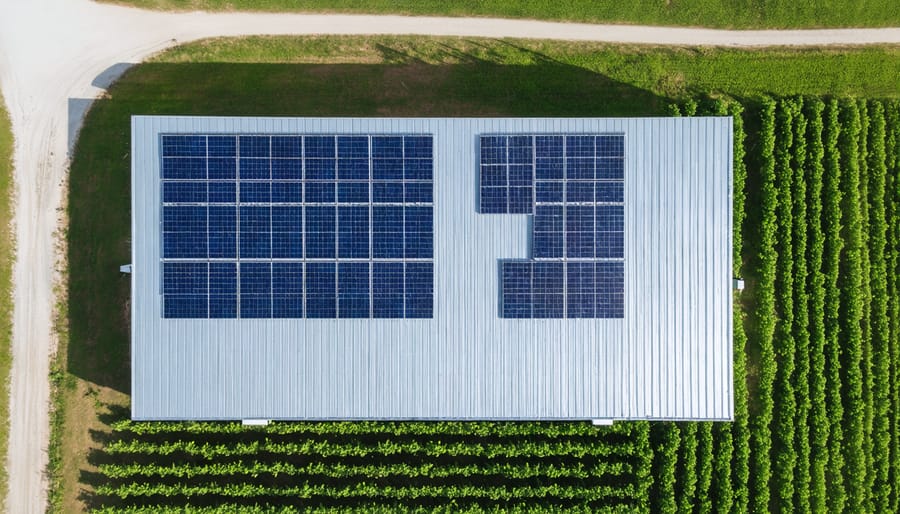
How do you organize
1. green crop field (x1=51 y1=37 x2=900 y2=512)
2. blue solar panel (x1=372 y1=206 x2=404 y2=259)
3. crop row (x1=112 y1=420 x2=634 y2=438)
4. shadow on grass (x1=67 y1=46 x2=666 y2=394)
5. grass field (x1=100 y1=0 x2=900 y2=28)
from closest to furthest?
blue solar panel (x1=372 y1=206 x2=404 y2=259)
crop row (x1=112 y1=420 x2=634 y2=438)
green crop field (x1=51 y1=37 x2=900 y2=512)
shadow on grass (x1=67 y1=46 x2=666 y2=394)
grass field (x1=100 y1=0 x2=900 y2=28)

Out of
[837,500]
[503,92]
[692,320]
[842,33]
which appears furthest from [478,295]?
[842,33]

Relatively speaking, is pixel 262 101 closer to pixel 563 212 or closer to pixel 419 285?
pixel 419 285

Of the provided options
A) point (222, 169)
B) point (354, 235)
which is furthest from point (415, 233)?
point (222, 169)

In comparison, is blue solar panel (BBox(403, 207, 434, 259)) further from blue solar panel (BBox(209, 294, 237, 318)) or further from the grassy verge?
the grassy verge

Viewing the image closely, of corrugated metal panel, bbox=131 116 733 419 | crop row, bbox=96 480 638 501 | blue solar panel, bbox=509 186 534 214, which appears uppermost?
blue solar panel, bbox=509 186 534 214

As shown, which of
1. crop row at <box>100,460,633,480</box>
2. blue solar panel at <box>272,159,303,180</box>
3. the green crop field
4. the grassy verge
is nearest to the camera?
blue solar panel at <box>272,159,303,180</box>

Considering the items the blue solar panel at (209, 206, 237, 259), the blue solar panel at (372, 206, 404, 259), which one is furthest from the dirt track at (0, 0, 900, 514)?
the blue solar panel at (372, 206, 404, 259)

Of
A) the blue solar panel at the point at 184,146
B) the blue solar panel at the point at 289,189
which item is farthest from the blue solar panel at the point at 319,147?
the blue solar panel at the point at 184,146
